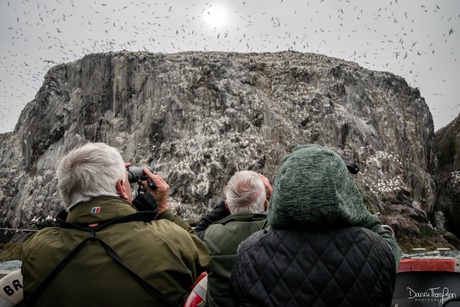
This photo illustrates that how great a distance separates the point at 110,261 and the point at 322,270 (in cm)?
105

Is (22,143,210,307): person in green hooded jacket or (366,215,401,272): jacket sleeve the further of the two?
(366,215,401,272): jacket sleeve

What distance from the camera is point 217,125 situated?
31.2m

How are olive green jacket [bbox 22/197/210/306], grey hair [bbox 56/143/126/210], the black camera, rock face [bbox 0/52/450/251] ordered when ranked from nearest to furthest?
1. olive green jacket [bbox 22/197/210/306]
2. grey hair [bbox 56/143/126/210]
3. the black camera
4. rock face [bbox 0/52/450/251]

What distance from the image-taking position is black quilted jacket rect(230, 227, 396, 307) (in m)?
1.82

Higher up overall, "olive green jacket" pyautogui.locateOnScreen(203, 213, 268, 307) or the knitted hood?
the knitted hood

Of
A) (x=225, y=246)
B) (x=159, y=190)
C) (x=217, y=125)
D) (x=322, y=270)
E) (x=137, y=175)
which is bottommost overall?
(x=217, y=125)

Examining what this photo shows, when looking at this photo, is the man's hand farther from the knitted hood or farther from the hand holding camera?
the knitted hood

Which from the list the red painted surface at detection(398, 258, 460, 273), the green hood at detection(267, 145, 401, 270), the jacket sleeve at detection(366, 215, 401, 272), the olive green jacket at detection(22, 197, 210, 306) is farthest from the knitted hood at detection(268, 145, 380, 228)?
the red painted surface at detection(398, 258, 460, 273)

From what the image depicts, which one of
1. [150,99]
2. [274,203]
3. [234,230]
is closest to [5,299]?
[234,230]

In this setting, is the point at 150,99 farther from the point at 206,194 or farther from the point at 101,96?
the point at 206,194

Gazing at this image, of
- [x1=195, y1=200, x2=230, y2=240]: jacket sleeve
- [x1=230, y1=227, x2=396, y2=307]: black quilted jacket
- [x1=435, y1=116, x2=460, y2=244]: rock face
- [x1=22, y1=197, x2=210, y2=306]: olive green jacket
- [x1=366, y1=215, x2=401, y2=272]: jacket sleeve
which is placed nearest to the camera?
[x1=230, y1=227, x2=396, y2=307]: black quilted jacket

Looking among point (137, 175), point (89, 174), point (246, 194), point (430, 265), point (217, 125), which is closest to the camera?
point (89, 174)

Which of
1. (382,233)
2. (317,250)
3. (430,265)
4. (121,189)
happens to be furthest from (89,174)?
(430,265)

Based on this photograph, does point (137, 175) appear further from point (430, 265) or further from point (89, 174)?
point (430, 265)
